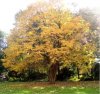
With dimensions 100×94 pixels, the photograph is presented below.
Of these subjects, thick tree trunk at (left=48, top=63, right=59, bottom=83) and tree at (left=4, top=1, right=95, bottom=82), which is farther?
thick tree trunk at (left=48, top=63, right=59, bottom=83)

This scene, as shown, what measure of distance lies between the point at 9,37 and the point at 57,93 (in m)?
15.0

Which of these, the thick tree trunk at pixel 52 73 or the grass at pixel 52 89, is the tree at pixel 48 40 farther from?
the grass at pixel 52 89

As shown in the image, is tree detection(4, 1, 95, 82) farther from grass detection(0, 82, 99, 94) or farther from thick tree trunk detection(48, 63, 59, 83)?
grass detection(0, 82, 99, 94)

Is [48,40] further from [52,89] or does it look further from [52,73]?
[52,89]

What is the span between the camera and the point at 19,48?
3331 cm

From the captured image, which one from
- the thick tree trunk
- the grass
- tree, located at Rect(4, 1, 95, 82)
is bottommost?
the grass

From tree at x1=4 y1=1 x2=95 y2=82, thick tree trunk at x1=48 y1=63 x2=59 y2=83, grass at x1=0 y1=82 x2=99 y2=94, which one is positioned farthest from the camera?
thick tree trunk at x1=48 y1=63 x2=59 y2=83

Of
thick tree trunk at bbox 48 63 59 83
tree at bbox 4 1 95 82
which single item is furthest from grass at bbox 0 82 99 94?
thick tree trunk at bbox 48 63 59 83


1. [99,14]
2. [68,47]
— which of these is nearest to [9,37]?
[68,47]

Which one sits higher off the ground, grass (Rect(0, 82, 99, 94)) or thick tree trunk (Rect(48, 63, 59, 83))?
thick tree trunk (Rect(48, 63, 59, 83))

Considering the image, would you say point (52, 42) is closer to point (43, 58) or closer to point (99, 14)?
point (43, 58)

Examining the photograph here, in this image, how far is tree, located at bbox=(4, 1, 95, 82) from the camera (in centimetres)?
3178

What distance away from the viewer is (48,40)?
32.0 meters

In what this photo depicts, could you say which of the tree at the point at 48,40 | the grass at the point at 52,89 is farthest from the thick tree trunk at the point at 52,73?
the grass at the point at 52,89
